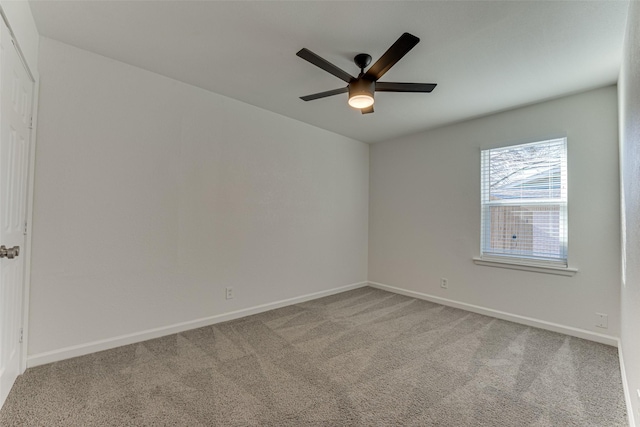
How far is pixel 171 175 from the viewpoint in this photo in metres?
2.77

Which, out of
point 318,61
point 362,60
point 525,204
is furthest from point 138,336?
point 525,204

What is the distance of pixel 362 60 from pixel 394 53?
51 cm

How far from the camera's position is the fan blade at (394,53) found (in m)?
1.66

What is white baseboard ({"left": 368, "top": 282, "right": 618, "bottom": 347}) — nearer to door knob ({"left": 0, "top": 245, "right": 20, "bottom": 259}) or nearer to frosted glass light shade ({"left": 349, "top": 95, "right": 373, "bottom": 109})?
frosted glass light shade ({"left": 349, "top": 95, "right": 373, "bottom": 109})

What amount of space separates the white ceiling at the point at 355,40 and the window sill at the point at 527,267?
1789mm

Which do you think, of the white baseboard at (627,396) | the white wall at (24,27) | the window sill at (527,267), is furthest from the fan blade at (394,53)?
the window sill at (527,267)

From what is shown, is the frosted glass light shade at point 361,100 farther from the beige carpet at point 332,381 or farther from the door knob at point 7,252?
the door knob at point 7,252

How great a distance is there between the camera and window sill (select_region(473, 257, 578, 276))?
2921 mm

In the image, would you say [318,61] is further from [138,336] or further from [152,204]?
[138,336]

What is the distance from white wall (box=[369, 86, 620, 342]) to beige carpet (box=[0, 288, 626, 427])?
458 mm

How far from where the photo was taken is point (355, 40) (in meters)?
2.10

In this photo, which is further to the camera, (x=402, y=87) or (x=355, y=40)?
(x=402, y=87)

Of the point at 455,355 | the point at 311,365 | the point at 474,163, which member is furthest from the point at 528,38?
the point at 311,365

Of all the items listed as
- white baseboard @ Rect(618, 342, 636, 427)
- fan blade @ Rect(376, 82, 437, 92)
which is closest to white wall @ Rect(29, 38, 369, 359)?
fan blade @ Rect(376, 82, 437, 92)
